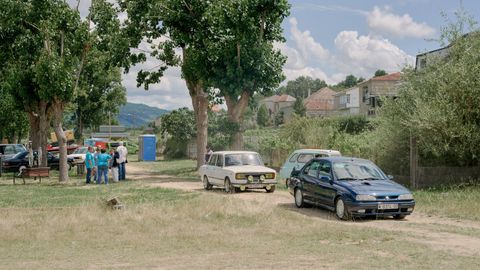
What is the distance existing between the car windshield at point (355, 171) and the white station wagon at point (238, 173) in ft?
18.2

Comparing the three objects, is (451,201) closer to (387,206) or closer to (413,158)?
(387,206)

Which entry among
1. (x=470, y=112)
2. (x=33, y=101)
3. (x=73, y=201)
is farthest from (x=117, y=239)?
(x=33, y=101)

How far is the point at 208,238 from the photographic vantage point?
12.5 metres

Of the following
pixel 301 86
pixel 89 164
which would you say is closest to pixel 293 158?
pixel 89 164

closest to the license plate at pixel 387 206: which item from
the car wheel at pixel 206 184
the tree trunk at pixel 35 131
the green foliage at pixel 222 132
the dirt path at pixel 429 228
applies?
the dirt path at pixel 429 228

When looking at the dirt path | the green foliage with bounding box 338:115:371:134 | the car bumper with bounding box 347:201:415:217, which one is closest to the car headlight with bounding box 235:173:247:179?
the dirt path

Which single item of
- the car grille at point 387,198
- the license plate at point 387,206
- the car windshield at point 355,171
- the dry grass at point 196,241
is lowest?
the dry grass at point 196,241

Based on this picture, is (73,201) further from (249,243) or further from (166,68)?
(166,68)

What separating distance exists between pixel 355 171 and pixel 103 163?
1425 cm

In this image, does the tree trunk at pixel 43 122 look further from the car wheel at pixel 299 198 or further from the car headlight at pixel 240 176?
the car wheel at pixel 299 198

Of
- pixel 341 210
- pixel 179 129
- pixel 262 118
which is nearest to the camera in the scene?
pixel 341 210

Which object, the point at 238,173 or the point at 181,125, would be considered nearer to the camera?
the point at 238,173

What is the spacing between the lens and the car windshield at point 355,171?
1636 cm

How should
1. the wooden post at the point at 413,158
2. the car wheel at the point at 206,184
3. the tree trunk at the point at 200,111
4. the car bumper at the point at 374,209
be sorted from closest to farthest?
the car bumper at the point at 374,209 < the wooden post at the point at 413,158 < the car wheel at the point at 206,184 < the tree trunk at the point at 200,111
